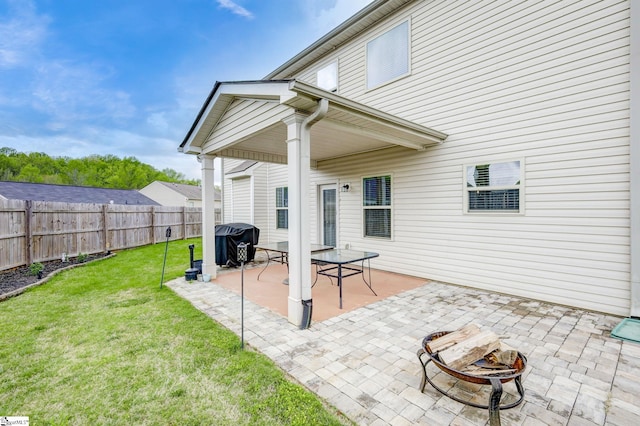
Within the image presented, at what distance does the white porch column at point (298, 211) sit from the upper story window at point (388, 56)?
3.75 metres

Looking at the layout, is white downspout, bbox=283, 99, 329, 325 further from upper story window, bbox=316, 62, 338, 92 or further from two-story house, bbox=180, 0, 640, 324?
upper story window, bbox=316, 62, 338, 92

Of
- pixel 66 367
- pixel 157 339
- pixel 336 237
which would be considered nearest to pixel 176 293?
pixel 157 339

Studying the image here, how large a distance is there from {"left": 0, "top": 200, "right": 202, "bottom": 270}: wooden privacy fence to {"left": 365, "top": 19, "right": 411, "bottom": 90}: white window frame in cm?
866

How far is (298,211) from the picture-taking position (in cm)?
350

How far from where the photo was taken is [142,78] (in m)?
19.4

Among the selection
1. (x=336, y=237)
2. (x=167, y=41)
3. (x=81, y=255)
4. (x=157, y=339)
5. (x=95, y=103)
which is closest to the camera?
(x=157, y=339)

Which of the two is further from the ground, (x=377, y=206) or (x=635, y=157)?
(x=635, y=157)

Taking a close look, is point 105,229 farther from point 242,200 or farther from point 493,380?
point 493,380

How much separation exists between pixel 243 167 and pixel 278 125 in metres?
6.69

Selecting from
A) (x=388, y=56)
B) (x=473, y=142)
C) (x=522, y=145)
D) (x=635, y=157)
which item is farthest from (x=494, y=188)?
(x=388, y=56)

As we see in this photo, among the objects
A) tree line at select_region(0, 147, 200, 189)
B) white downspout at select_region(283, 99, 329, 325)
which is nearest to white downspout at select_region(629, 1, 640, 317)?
white downspout at select_region(283, 99, 329, 325)

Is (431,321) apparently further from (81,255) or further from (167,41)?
(167,41)

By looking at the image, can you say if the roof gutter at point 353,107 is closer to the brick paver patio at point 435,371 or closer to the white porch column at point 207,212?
the brick paver patio at point 435,371

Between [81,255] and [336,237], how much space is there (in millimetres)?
7097
